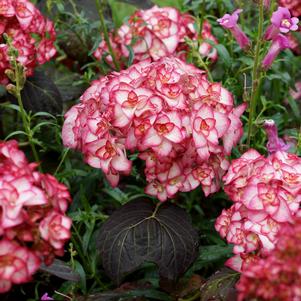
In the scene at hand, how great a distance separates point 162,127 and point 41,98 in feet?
2.20

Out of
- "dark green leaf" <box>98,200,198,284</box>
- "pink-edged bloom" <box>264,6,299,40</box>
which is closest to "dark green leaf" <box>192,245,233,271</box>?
"dark green leaf" <box>98,200,198,284</box>

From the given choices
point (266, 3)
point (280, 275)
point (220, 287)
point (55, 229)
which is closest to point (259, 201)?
point (220, 287)

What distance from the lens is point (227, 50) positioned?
251 centimetres

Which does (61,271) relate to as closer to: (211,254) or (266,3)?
(211,254)

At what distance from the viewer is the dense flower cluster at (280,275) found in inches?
49.8

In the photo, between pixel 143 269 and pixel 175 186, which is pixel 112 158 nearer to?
pixel 175 186

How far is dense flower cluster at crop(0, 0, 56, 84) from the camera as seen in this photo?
216 centimetres

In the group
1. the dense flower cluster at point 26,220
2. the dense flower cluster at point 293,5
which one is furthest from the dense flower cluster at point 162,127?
the dense flower cluster at point 293,5

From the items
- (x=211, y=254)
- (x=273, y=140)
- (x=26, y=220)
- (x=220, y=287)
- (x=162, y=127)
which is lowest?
(x=211, y=254)

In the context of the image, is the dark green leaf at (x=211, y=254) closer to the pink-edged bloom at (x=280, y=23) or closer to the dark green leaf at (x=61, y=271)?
the dark green leaf at (x=61, y=271)

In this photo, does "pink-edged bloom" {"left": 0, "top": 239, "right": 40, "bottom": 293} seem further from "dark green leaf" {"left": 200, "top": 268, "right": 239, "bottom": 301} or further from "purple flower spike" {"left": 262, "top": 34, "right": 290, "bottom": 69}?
"purple flower spike" {"left": 262, "top": 34, "right": 290, "bottom": 69}

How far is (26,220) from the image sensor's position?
140cm

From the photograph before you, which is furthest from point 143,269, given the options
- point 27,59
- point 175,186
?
point 27,59

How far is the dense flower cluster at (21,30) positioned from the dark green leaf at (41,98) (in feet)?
0.21
